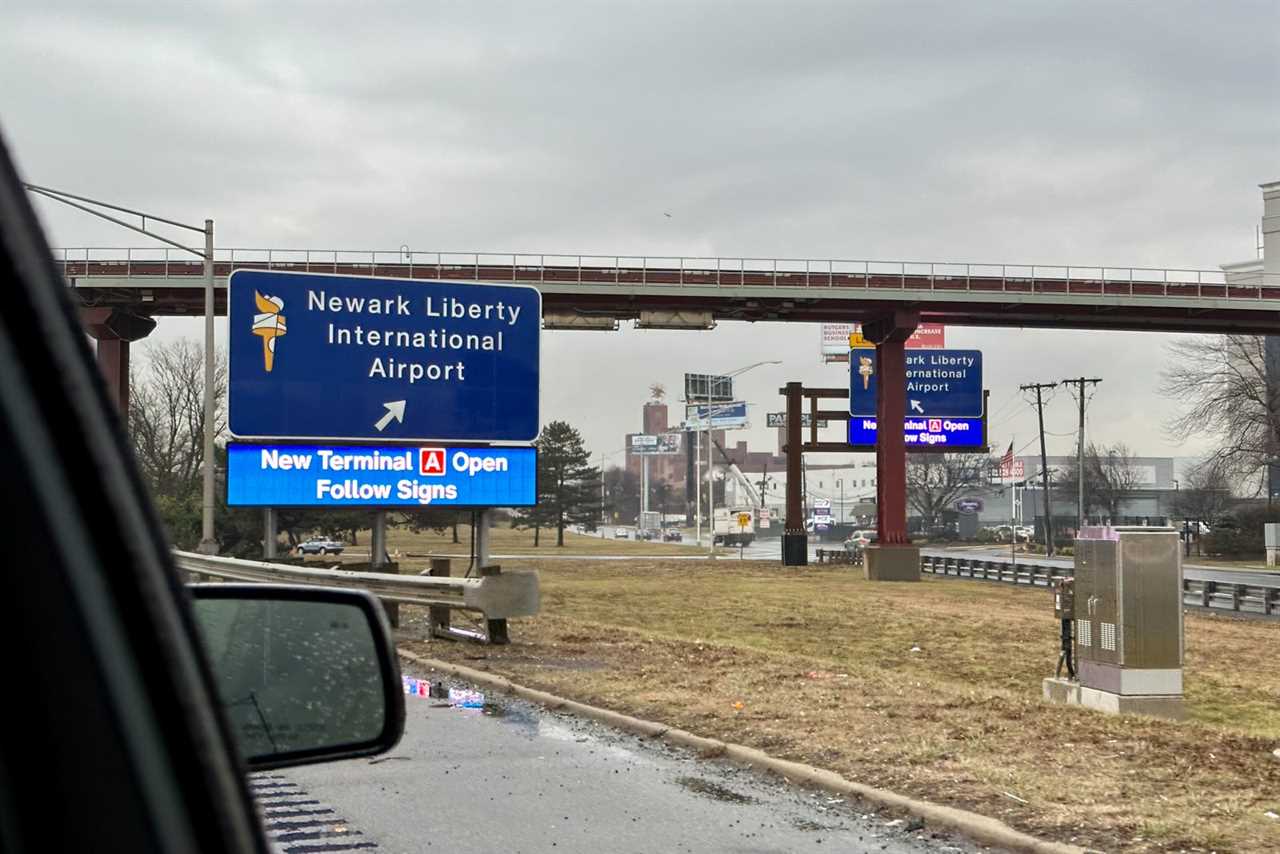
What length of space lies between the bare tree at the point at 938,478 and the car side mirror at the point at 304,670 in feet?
411

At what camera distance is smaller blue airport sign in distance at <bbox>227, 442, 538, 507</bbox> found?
22.8 m

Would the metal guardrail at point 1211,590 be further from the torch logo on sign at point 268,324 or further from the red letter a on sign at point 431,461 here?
the torch logo on sign at point 268,324

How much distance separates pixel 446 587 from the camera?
17812 millimetres

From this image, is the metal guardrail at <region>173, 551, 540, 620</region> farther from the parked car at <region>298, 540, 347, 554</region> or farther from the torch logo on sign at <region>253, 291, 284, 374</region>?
the parked car at <region>298, 540, 347, 554</region>

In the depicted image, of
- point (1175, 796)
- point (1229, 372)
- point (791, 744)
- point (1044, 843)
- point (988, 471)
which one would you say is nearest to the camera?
point (1044, 843)

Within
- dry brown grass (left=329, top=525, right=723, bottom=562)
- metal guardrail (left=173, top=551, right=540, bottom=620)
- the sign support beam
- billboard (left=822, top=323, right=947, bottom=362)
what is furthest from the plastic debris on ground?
billboard (left=822, top=323, right=947, bottom=362)

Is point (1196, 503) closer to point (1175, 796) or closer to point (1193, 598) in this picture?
point (1193, 598)

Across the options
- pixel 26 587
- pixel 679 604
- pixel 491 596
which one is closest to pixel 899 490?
pixel 679 604

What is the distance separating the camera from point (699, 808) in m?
8.38

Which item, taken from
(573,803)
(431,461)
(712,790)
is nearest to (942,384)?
(431,461)

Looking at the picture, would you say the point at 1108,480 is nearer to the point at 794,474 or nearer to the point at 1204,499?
the point at 1204,499

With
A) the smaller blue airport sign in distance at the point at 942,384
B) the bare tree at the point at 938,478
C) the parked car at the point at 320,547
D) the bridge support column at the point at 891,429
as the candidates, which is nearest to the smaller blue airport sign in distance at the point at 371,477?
the bridge support column at the point at 891,429

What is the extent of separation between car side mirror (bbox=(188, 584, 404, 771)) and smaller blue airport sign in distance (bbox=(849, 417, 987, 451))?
6094cm

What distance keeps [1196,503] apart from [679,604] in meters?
86.5
